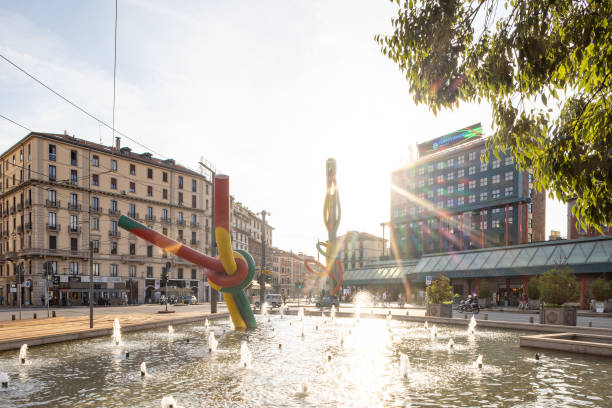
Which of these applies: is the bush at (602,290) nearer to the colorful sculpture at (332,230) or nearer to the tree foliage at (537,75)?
the colorful sculpture at (332,230)

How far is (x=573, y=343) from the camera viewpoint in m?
14.8

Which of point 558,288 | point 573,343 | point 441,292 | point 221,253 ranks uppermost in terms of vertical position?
point 221,253

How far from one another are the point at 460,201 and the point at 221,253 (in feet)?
221

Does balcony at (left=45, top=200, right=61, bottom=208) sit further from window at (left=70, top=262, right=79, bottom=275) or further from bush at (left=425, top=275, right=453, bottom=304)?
bush at (left=425, top=275, right=453, bottom=304)

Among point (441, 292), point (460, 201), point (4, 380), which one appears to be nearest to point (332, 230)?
point (441, 292)

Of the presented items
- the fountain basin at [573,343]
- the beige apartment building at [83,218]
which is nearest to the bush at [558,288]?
the fountain basin at [573,343]

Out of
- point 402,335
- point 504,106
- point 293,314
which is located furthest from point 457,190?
point 504,106

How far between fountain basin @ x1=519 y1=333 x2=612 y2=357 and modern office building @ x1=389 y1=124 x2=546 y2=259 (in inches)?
1975

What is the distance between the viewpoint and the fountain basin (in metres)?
14.2

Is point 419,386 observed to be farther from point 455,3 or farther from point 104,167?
point 104,167

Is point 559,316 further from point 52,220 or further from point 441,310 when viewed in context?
point 52,220

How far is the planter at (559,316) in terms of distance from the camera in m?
22.0

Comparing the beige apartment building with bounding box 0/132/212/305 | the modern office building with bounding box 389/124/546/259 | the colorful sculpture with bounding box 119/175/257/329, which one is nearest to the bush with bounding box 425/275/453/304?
the colorful sculpture with bounding box 119/175/257/329

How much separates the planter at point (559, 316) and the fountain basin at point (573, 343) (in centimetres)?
545
